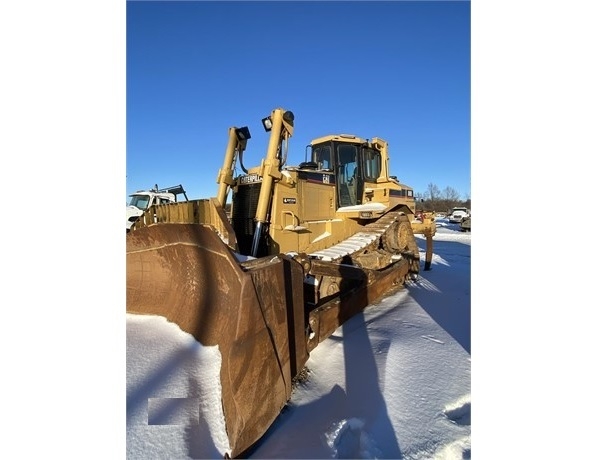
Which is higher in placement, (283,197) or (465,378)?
(283,197)

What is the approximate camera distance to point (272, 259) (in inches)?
93.5

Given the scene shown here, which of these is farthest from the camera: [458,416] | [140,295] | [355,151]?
[355,151]

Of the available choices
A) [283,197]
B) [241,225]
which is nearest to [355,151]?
[283,197]

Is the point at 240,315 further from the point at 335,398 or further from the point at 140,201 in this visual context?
the point at 140,201

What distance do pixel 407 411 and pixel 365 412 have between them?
0.31 meters

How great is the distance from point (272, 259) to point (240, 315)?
0.54 m

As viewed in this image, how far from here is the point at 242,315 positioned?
1.98 m

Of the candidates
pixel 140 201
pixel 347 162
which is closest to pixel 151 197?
pixel 140 201

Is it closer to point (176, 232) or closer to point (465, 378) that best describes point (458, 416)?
point (465, 378)

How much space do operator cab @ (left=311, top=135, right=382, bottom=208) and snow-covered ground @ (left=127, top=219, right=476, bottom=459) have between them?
3623 mm

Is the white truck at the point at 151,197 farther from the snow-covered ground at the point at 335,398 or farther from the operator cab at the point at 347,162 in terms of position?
the snow-covered ground at the point at 335,398

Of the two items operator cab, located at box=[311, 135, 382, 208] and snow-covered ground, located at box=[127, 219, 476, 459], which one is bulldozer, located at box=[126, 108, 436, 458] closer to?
operator cab, located at box=[311, 135, 382, 208]

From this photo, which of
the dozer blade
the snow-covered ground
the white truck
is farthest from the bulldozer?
the white truck

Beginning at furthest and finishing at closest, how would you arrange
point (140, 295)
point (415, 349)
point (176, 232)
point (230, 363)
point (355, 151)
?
point (355, 151), point (140, 295), point (176, 232), point (415, 349), point (230, 363)
